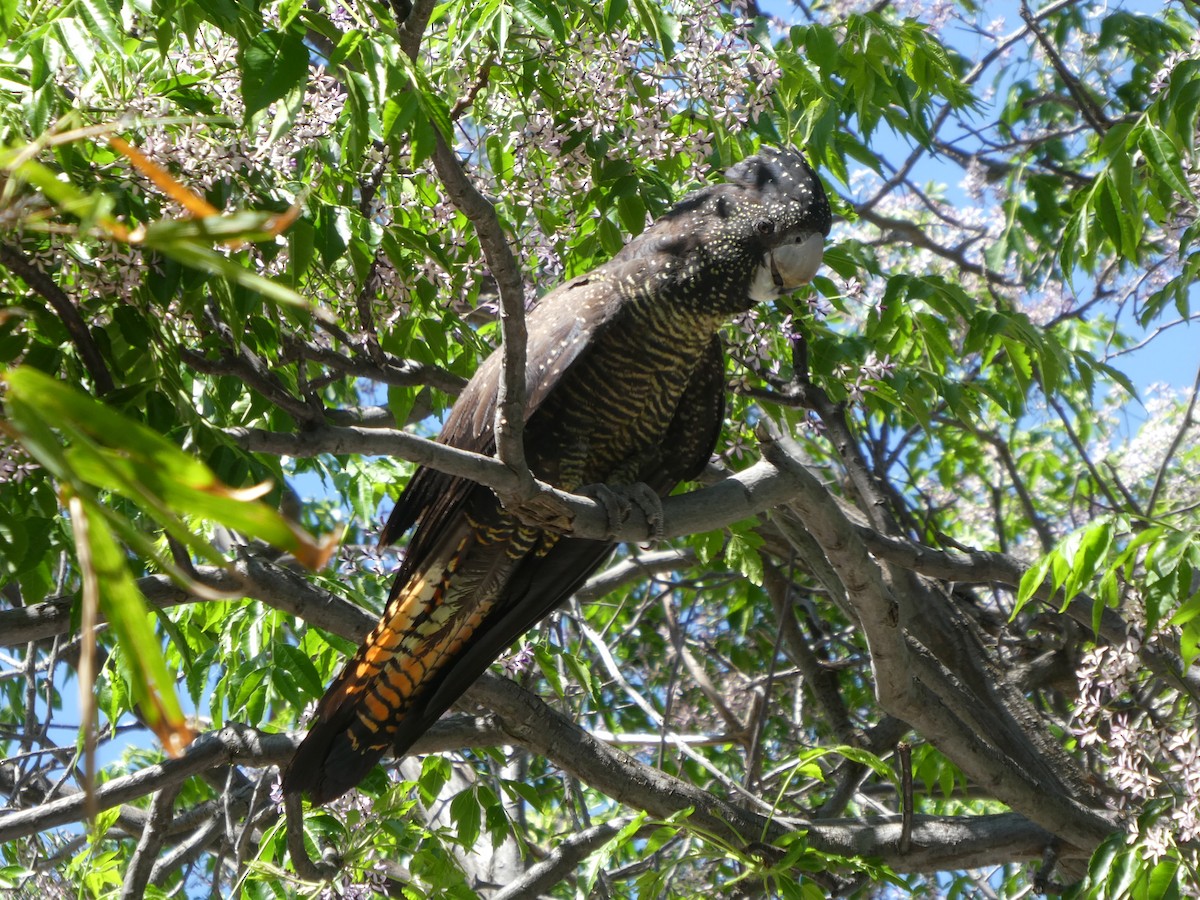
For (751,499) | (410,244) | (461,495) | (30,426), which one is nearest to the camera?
(30,426)

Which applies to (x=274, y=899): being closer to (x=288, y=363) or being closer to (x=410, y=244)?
(x=288, y=363)

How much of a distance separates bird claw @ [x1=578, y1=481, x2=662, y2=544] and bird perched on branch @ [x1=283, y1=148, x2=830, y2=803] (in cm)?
8

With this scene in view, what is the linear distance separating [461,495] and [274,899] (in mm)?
1103

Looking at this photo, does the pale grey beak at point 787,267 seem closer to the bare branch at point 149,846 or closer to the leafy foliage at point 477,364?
the leafy foliage at point 477,364

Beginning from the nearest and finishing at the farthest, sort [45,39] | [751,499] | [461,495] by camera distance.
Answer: [45,39], [751,499], [461,495]

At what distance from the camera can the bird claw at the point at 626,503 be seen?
111 inches

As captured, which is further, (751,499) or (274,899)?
(274,899)

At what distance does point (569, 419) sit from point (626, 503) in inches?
11.3

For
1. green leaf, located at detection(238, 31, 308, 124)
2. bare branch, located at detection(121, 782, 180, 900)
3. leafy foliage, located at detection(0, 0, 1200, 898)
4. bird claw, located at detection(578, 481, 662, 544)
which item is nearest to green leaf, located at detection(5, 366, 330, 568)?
leafy foliage, located at detection(0, 0, 1200, 898)

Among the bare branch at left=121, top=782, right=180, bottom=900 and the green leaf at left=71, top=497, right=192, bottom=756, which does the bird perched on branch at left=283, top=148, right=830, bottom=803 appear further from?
the green leaf at left=71, top=497, right=192, bottom=756

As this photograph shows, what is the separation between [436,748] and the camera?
328cm

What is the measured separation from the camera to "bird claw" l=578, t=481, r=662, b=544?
2.83 meters

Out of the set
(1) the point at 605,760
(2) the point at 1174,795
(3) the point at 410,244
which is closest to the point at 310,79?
(3) the point at 410,244

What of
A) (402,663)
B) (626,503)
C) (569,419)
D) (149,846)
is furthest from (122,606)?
(149,846)
